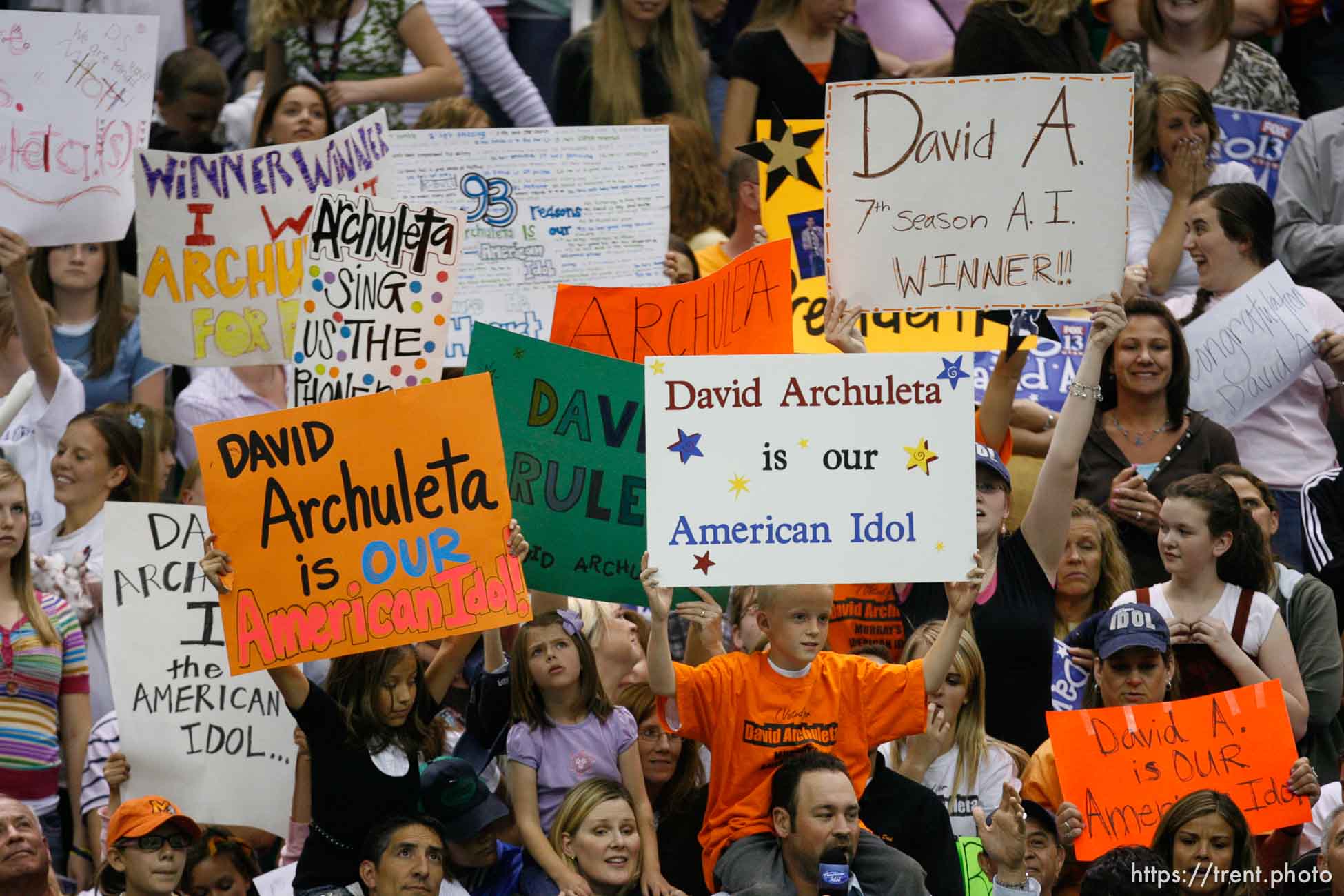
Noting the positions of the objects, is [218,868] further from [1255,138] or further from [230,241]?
[1255,138]

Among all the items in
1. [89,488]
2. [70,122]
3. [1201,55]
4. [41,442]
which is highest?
[1201,55]

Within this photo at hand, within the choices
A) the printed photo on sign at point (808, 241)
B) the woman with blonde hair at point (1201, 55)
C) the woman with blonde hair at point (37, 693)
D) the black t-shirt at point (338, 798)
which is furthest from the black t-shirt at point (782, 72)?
the black t-shirt at point (338, 798)

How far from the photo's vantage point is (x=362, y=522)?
680cm

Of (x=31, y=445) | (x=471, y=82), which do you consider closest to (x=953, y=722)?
(x=31, y=445)

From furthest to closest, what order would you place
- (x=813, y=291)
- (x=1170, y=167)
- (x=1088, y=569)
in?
(x=1170, y=167)
(x=813, y=291)
(x=1088, y=569)

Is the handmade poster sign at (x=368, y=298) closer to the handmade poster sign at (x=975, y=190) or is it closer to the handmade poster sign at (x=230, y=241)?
the handmade poster sign at (x=230, y=241)

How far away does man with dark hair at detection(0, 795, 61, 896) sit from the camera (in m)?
6.89

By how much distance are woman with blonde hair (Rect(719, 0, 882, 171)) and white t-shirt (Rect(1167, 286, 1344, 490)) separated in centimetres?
229

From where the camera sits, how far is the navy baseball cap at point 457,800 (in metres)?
6.99

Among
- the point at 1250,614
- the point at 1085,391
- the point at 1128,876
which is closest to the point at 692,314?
the point at 1085,391

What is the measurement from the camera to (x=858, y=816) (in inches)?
265

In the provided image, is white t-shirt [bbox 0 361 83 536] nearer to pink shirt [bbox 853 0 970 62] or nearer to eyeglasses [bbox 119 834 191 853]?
eyeglasses [bbox 119 834 191 853]

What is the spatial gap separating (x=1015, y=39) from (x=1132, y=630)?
12.9 feet

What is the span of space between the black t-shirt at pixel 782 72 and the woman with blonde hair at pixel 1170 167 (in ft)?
4.57
